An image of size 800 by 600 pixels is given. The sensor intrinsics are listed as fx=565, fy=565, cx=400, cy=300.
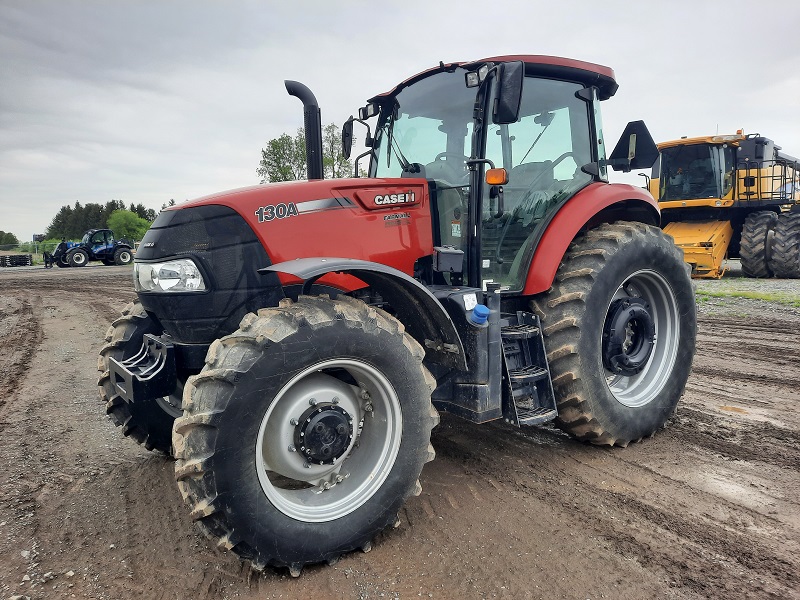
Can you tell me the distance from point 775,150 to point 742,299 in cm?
626

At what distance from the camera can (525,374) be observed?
3.31 m

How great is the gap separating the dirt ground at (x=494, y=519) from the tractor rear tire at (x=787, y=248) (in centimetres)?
1028

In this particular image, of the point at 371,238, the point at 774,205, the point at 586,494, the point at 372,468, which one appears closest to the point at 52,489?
the point at 372,468

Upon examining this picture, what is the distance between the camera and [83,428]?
4.41 meters

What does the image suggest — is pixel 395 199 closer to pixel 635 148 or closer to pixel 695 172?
pixel 635 148

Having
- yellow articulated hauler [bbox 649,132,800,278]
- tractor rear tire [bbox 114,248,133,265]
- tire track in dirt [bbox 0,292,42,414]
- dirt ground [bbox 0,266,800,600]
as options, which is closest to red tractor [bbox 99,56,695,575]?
dirt ground [bbox 0,266,800,600]

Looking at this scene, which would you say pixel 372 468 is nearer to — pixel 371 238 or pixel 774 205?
pixel 371 238

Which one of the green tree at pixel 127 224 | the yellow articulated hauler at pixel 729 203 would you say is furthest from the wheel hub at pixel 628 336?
the green tree at pixel 127 224

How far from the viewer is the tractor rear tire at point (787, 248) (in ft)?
42.9

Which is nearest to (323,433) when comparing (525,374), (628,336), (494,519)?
(494,519)

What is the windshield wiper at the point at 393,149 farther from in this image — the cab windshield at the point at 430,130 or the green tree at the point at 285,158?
the green tree at the point at 285,158

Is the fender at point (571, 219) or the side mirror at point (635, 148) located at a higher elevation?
the side mirror at point (635, 148)

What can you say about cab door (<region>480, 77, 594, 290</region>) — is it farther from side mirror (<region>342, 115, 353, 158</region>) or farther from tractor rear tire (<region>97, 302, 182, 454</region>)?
tractor rear tire (<region>97, 302, 182, 454</region>)

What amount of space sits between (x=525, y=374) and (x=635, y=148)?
191cm
